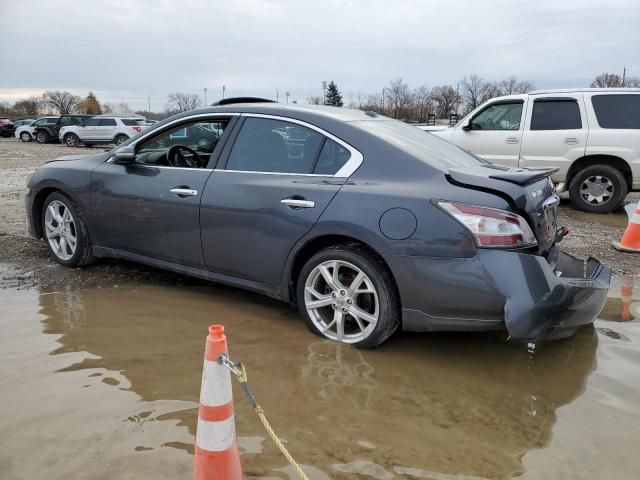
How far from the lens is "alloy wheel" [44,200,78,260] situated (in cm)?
502

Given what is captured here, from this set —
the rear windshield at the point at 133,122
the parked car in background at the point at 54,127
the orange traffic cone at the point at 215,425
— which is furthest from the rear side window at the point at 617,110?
the parked car in background at the point at 54,127

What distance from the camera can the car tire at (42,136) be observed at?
Result: 30.2 meters

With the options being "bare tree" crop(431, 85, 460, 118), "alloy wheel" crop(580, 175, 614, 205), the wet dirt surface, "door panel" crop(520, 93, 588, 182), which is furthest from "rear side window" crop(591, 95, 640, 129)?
"bare tree" crop(431, 85, 460, 118)

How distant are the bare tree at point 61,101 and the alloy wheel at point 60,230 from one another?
95.9 metres

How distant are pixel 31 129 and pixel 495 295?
111ft

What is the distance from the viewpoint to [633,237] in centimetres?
618

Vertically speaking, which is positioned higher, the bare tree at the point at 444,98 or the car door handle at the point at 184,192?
the bare tree at the point at 444,98

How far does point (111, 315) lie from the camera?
409cm

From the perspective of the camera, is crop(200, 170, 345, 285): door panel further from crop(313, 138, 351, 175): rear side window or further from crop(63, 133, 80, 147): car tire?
crop(63, 133, 80, 147): car tire

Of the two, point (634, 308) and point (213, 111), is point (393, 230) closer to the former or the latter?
point (213, 111)

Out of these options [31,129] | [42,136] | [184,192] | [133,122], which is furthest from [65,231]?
[31,129]

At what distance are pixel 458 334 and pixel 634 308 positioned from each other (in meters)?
1.63

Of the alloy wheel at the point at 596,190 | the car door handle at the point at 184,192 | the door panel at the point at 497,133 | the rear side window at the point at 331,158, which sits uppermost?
the door panel at the point at 497,133

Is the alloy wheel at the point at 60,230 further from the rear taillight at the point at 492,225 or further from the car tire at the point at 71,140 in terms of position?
the car tire at the point at 71,140
